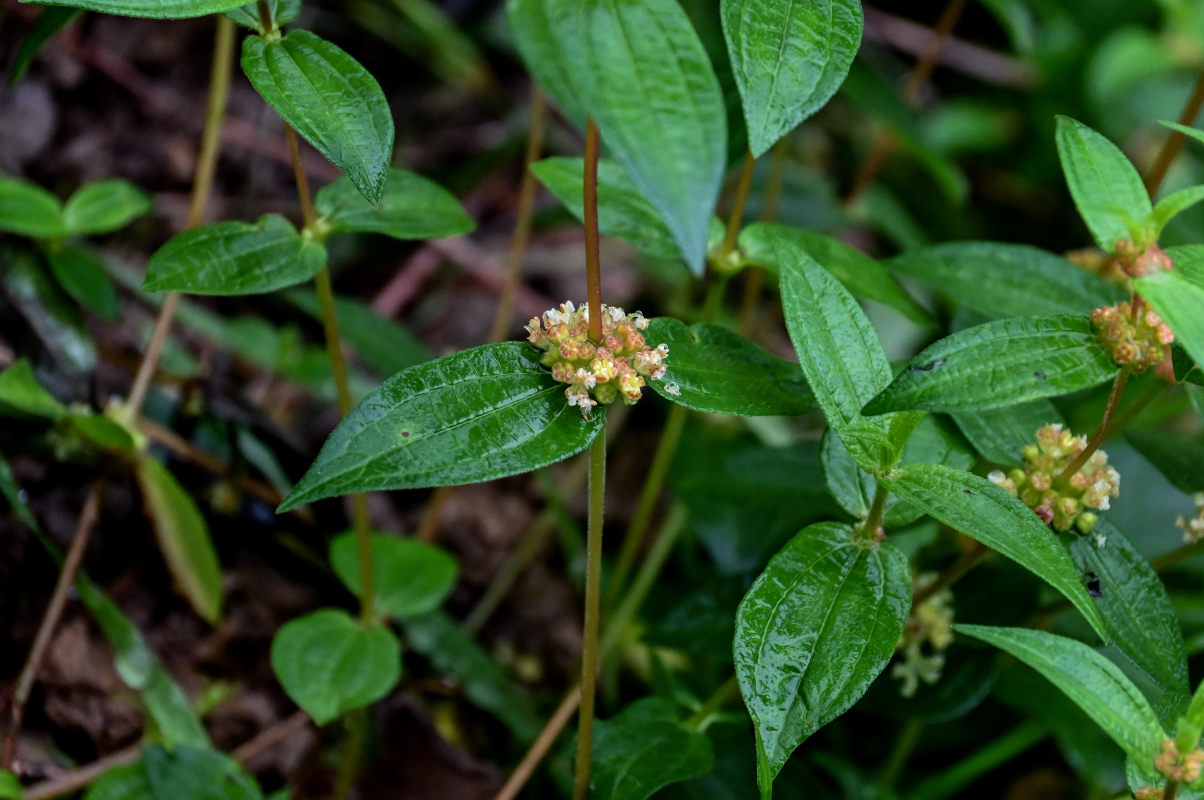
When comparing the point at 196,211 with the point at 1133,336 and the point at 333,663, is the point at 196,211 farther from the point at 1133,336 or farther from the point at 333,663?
the point at 1133,336

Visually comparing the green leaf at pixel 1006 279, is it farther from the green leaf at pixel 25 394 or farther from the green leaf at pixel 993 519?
the green leaf at pixel 25 394

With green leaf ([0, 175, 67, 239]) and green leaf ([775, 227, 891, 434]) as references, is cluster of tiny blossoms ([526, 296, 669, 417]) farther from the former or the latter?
green leaf ([0, 175, 67, 239])

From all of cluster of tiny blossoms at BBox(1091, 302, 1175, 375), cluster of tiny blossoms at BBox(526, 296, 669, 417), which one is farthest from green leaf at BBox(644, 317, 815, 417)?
cluster of tiny blossoms at BBox(1091, 302, 1175, 375)

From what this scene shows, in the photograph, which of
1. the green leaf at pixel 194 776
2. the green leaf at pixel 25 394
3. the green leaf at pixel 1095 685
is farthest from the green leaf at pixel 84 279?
the green leaf at pixel 1095 685

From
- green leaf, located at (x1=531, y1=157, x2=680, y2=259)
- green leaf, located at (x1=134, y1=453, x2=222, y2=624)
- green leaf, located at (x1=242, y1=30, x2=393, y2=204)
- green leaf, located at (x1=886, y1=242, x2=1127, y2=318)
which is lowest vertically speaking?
green leaf, located at (x1=134, y1=453, x2=222, y2=624)

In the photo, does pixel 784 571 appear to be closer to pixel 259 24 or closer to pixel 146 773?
pixel 259 24

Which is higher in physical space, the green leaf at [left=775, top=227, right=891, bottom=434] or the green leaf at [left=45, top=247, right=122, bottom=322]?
the green leaf at [left=775, top=227, right=891, bottom=434]
